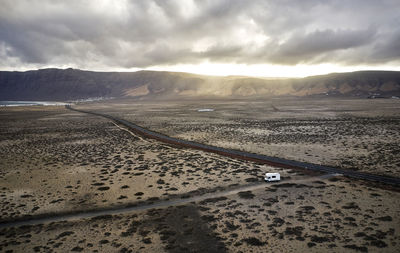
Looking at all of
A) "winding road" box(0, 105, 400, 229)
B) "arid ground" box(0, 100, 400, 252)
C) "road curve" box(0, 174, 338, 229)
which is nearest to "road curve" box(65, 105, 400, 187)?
"winding road" box(0, 105, 400, 229)

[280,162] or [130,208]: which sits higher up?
[280,162]

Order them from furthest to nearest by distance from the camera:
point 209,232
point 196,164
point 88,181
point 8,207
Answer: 1. point 196,164
2. point 88,181
3. point 8,207
4. point 209,232

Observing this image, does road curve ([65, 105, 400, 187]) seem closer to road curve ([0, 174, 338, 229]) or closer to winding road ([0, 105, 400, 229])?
winding road ([0, 105, 400, 229])

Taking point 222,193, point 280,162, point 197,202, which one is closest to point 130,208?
point 197,202

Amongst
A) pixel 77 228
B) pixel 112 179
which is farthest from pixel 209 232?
pixel 112 179

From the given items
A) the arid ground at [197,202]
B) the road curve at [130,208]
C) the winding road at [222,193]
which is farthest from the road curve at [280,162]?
the road curve at [130,208]

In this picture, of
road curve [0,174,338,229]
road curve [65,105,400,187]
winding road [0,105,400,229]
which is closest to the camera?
road curve [0,174,338,229]

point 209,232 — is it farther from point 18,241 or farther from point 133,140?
point 133,140

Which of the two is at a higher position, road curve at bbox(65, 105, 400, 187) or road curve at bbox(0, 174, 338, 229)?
road curve at bbox(65, 105, 400, 187)

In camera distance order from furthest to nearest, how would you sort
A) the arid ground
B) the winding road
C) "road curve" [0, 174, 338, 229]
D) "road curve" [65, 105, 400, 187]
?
"road curve" [65, 105, 400, 187]
the winding road
"road curve" [0, 174, 338, 229]
the arid ground

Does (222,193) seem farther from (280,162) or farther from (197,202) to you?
(280,162)

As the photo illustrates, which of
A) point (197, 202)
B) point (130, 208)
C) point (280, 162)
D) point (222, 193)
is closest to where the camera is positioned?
point (130, 208)
